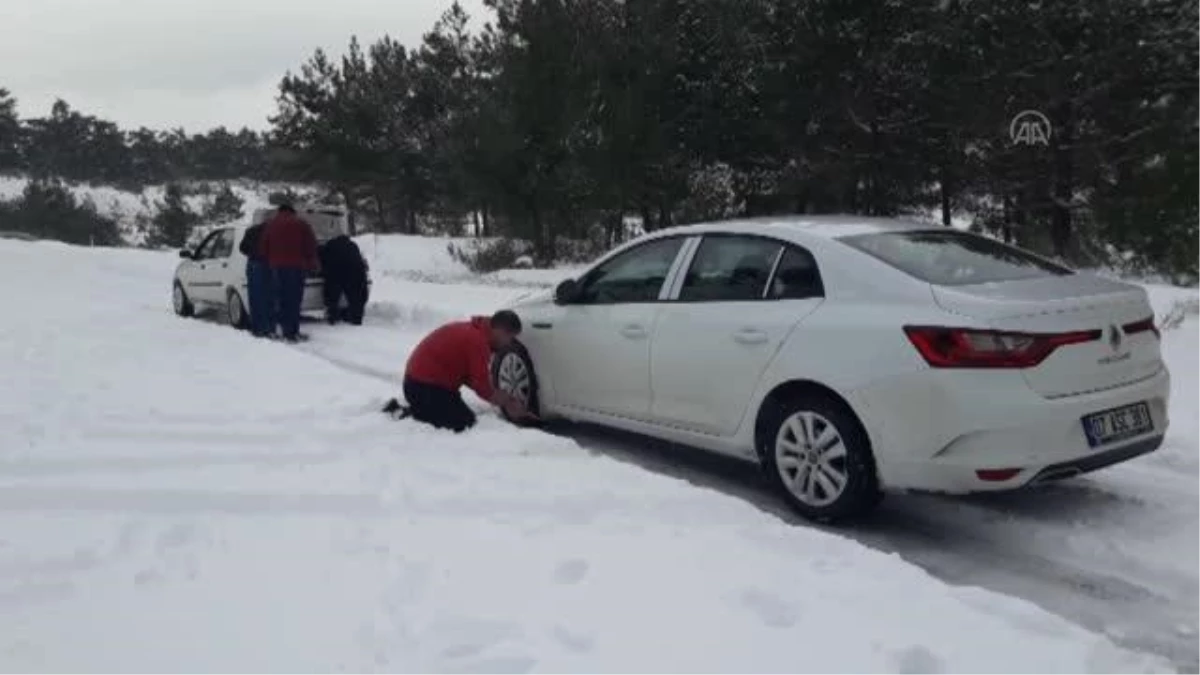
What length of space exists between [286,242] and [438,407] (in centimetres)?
613

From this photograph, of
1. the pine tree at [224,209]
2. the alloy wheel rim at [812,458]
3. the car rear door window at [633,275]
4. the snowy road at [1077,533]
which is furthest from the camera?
the pine tree at [224,209]

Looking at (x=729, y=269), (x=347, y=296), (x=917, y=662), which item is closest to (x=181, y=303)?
(x=347, y=296)

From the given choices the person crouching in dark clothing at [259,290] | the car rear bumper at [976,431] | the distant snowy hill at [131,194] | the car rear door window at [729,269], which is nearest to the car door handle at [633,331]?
the car rear door window at [729,269]

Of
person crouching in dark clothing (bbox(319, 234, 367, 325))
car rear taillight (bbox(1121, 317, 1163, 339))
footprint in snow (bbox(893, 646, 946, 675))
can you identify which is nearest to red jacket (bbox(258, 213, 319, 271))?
person crouching in dark clothing (bbox(319, 234, 367, 325))

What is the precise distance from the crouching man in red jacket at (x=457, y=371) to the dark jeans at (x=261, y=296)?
6.10 m

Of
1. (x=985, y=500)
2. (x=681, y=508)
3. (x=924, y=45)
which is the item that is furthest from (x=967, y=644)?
(x=924, y=45)

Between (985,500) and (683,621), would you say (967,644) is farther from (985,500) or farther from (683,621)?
(985,500)

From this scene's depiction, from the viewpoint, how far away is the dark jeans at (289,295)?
12203 millimetres

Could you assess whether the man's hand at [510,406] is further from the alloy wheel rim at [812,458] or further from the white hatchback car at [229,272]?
the white hatchback car at [229,272]

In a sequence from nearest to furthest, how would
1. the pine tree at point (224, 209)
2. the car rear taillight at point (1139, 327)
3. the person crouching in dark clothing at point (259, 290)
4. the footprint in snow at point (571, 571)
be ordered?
the footprint in snow at point (571, 571) → the car rear taillight at point (1139, 327) → the person crouching in dark clothing at point (259, 290) → the pine tree at point (224, 209)

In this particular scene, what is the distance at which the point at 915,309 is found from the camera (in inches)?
190

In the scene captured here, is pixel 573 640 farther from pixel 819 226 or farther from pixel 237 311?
pixel 237 311

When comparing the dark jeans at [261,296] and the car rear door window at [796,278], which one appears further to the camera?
the dark jeans at [261,296]

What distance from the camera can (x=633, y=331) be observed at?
6.27 metres
